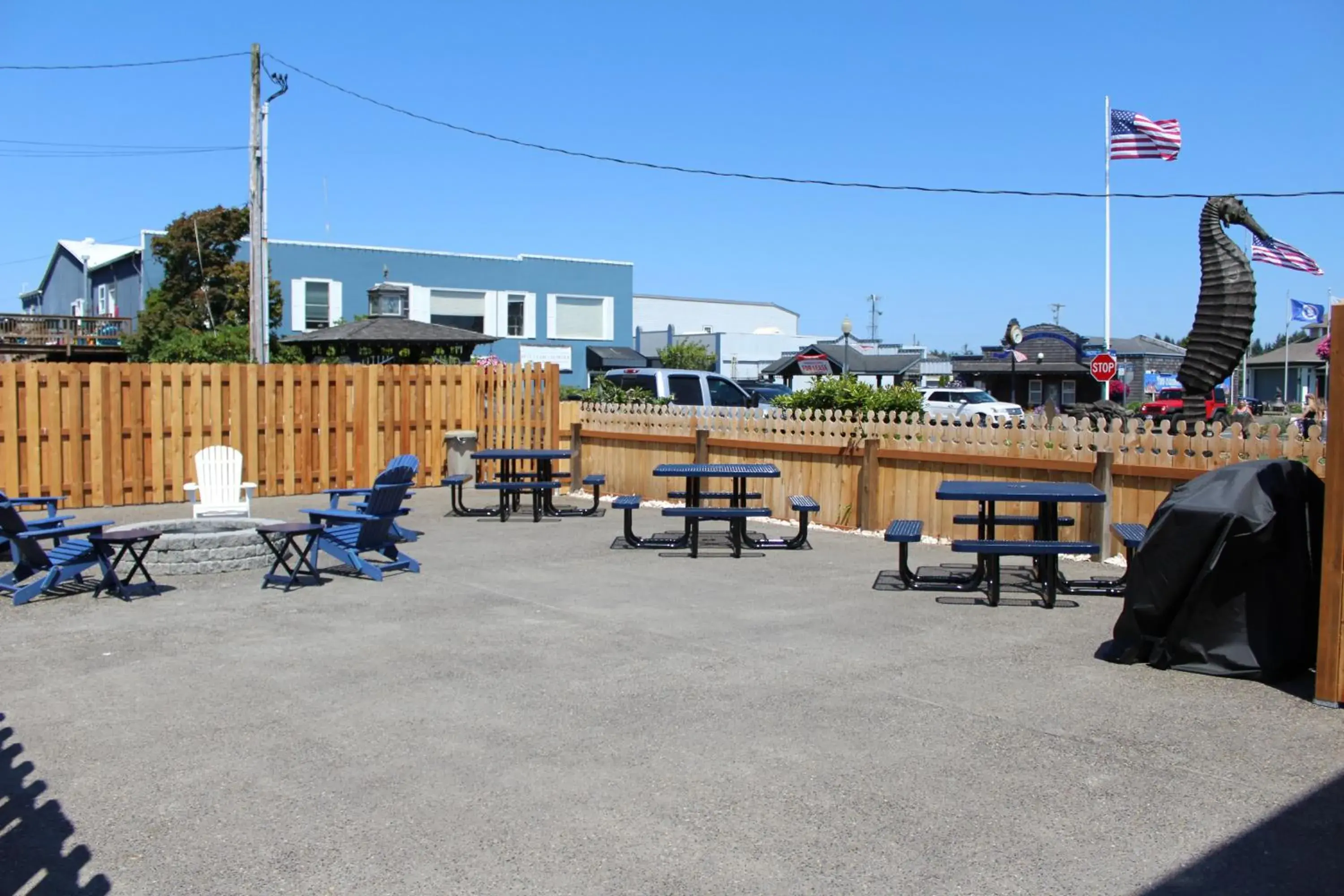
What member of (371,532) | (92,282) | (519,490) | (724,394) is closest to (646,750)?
(371,532)

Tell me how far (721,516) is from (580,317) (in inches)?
1434

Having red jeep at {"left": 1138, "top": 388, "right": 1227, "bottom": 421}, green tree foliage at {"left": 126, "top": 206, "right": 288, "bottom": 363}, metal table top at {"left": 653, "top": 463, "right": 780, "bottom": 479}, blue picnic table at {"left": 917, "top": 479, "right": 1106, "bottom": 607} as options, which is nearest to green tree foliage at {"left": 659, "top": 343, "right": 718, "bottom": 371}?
red jeep at {"left": 1138, "top": 388, "right": 1227, "bottom": 421}

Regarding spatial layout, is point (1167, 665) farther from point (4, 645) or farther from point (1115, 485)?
point (4, 645)

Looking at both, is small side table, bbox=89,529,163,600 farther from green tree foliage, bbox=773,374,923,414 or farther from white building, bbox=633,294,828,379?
white building, bbox=633,294,828,379

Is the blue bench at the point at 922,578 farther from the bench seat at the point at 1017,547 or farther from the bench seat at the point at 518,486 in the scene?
the bench seat at the point at 518,486

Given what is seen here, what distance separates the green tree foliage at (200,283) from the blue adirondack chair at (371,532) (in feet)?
94.6

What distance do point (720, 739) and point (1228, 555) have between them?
3.26 m

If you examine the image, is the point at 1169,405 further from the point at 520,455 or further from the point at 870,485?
the point at 520,455

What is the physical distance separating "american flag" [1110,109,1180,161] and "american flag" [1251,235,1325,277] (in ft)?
19.4

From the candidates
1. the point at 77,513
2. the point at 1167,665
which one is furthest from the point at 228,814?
the point at 77,513

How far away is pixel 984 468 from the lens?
12805 millimetres

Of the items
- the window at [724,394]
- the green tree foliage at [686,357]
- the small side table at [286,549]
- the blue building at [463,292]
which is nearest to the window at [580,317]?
the blue building at [463,292]

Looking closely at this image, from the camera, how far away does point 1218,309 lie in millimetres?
14602

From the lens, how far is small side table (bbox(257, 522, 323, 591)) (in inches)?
390
